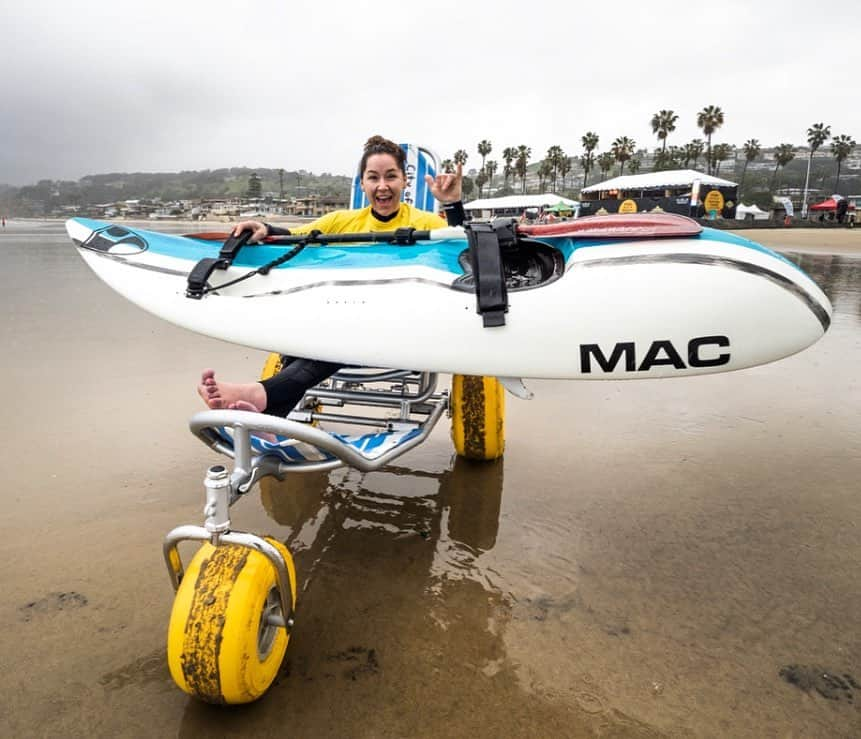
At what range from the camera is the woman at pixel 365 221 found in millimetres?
2170

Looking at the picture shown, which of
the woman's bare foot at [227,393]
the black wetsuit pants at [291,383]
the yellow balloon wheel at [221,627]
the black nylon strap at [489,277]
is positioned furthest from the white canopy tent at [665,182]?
the yellow balloon wheel at [221,627]

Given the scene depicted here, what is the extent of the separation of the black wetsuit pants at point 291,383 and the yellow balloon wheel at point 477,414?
1008 millimetres

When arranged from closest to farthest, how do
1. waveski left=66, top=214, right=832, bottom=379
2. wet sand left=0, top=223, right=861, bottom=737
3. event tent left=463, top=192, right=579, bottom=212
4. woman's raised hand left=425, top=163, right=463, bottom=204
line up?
wet sand left=0, top=223, right=861, bottom=737, waveski left=66, top=214, right=832, bottom=379, woman's raised hand left=425, top=163, right=463, bottom=204, event tent left=463, top=192, right=579, bottom=212

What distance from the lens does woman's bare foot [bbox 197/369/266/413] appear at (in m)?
1.92

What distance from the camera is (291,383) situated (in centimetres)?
235

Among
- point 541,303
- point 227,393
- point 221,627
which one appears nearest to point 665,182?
point 541,303

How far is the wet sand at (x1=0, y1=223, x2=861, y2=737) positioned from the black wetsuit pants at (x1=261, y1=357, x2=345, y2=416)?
0.72 metres

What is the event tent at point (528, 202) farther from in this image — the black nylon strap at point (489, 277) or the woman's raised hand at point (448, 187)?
the black nylon strap at point (489, 277)

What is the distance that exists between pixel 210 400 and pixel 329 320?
62 cm

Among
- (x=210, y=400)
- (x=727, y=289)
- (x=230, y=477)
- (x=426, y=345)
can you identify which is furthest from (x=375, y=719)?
(x=727, y=289)

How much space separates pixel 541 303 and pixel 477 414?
129 centimetres

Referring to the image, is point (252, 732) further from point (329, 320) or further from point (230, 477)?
point (329, 320)

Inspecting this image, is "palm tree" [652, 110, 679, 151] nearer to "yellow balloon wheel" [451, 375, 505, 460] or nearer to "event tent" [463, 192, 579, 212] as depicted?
"event tent" [463, 192, 579, 212]

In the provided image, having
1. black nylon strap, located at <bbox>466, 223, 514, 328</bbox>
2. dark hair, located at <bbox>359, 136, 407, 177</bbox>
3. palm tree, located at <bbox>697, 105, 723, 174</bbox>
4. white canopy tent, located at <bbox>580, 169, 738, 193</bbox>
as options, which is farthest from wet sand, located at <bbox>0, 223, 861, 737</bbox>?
palm tree, located at <bbox>697, 105, 723, 174</bbox>
